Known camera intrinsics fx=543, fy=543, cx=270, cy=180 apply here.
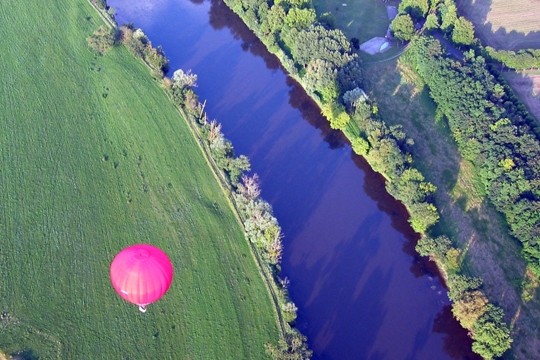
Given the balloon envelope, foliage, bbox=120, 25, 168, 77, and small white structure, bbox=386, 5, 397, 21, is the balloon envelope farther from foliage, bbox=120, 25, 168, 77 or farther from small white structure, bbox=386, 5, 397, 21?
small white structure, bbox=386, 5, 397, 21

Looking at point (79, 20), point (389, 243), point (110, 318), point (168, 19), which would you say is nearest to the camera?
point (110, 318)

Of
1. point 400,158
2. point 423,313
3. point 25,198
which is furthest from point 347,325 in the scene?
point 25,198

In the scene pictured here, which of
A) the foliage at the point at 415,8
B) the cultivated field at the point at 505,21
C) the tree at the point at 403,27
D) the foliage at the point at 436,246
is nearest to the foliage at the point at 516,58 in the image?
the cultivated field at the point at 505,21

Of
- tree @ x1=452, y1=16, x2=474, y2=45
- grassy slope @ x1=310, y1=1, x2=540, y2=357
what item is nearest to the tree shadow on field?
grassy slope @ x1=310, y1=1, x2=540, y2=357

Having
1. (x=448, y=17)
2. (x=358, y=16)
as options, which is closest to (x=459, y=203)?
(x=448, y=17)

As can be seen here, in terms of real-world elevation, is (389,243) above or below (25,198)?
above

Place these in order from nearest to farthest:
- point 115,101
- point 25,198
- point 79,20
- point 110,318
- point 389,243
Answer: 1. point 110,318
2. point 25,198
3. point 389,243
4. point 115,101
5. point 79,20

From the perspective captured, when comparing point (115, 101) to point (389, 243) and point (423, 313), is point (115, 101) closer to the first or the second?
point (389, 243)
